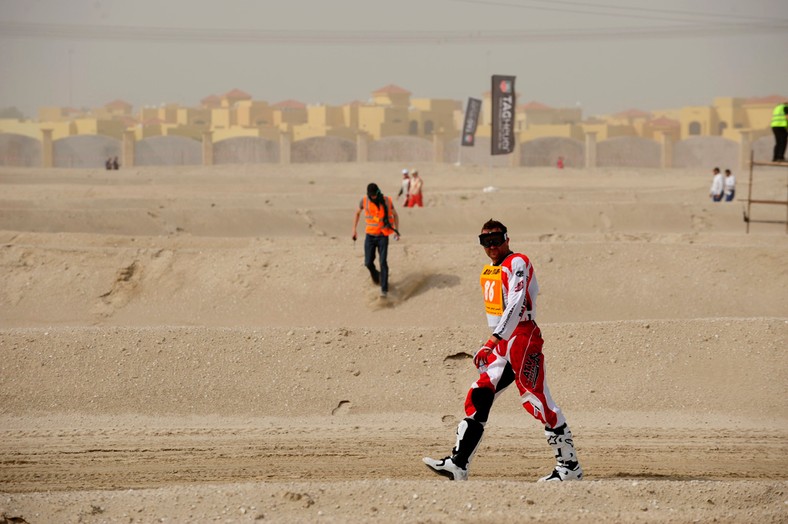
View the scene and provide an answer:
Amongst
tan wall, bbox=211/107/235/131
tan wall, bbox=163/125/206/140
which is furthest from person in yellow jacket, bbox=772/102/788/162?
tan wall, bbox=211/107/235/131

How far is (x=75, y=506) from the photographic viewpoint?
6.74 metres

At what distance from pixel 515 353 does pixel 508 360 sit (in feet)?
0.28

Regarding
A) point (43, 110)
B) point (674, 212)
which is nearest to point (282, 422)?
point (674, 212)

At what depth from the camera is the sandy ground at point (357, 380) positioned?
7105 millimetres

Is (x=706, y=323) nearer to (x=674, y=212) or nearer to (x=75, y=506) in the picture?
(x=75, y=506)

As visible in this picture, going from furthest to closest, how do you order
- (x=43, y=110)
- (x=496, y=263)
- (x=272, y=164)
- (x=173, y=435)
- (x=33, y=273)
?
(x=43, y=110)
(x=272, y=164)
(x=33, y=273)
(x=173, y=435)
(x=496, y=263)

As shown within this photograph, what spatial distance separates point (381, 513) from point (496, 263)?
2.16 m

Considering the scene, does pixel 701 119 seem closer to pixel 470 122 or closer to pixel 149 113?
pixel 470 122

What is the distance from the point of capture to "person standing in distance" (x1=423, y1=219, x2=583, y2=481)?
767 centimetres

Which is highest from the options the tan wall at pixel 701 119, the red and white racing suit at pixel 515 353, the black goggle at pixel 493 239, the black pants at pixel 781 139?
the tan wall at pixel 701 119

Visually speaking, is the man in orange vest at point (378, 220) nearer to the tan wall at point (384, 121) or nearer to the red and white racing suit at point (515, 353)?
the red and white racing suit at point (515, 353)

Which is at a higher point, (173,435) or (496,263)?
(496,263)

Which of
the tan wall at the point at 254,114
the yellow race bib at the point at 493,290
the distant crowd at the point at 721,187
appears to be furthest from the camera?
the tan wall at the point at 254,114

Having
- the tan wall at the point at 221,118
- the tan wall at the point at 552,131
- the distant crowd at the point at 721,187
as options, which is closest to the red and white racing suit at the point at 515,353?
the distant crowd at the point at 721,187
